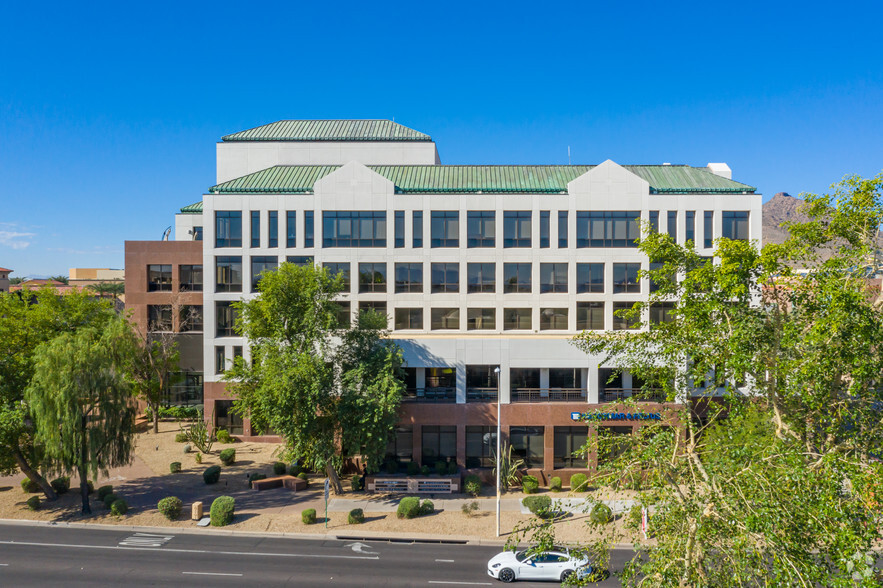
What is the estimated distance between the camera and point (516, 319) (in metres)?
38.8

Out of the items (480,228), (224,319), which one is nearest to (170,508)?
(224,319)

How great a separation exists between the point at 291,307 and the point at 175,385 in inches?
851

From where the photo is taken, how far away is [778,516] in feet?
25.0

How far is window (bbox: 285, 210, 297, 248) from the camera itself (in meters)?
39.4

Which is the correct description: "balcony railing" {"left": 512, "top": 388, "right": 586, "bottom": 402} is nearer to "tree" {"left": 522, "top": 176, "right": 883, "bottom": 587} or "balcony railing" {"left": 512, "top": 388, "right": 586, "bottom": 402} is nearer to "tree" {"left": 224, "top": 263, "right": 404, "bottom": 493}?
"tree" {"left": 224, "top": 263, "right": 404, "bottom": 493}

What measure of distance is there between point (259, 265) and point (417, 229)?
1212 centimetres

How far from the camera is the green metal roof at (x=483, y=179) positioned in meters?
39.2

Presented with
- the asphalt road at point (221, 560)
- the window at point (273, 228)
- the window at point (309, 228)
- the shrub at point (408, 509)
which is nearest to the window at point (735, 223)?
the asphalt road at point (221, 560)

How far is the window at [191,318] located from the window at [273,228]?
Result: 35.1 ft

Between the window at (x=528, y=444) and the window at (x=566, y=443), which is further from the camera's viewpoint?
the window at (x=566, y=443)

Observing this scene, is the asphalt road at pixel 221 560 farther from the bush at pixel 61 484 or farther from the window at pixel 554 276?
the window at pixel 554 276

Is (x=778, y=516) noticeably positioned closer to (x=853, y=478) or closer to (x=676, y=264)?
(x=853, y=478)

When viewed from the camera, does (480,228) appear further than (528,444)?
Yes

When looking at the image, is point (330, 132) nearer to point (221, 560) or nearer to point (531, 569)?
point (221, 560)
